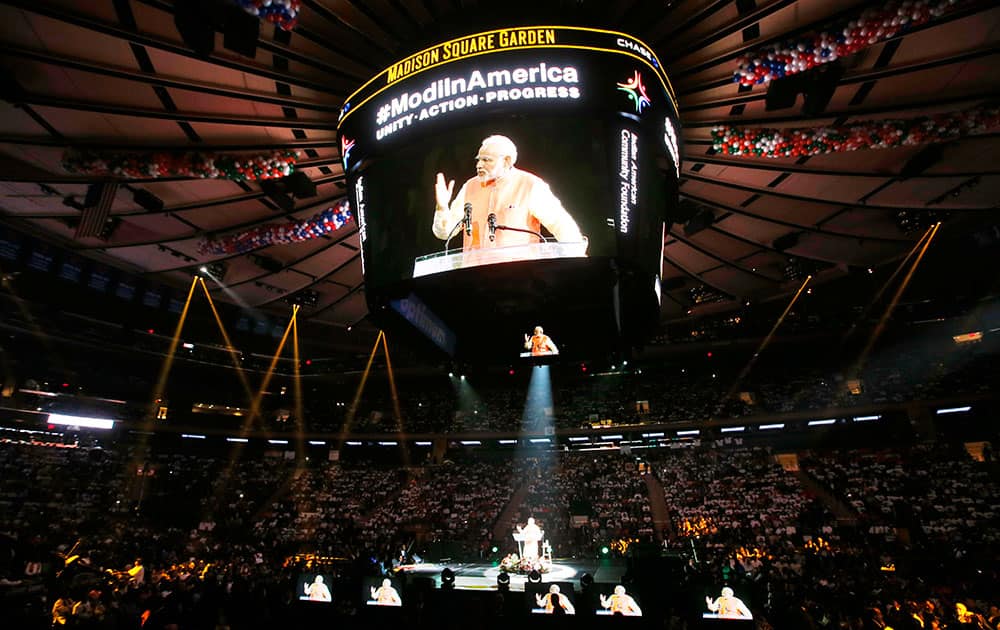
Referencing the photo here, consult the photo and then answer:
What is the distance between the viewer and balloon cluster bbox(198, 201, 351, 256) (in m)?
13.7

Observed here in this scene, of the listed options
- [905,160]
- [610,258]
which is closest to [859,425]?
[905,160]

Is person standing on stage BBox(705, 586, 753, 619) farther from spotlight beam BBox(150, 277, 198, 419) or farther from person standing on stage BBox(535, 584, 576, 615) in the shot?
spotlight beam BBox(150, 277, 198, 419)

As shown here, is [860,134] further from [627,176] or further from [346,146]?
[346,146]

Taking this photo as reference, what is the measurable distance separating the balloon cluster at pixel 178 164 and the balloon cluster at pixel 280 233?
88.5 inches

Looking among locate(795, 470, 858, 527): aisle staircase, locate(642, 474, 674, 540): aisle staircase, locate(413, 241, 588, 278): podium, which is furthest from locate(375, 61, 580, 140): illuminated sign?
locate(795, 470, 858, 527): aisle staircase

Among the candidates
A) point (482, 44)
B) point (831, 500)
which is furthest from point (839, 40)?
point (831, 500)

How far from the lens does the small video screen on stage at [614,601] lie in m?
11.8

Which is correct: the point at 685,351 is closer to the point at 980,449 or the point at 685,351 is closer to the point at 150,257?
the point at 980,449

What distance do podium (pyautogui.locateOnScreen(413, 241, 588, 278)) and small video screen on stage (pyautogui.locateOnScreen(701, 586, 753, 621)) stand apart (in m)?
8.98

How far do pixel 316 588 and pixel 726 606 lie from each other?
10885 millimetres

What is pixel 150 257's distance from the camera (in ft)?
57.0

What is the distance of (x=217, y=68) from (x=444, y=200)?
5117 mm

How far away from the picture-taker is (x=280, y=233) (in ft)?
46.5

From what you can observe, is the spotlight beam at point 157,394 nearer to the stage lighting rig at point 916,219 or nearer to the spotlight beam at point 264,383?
the spotlight beam at point 264,383
